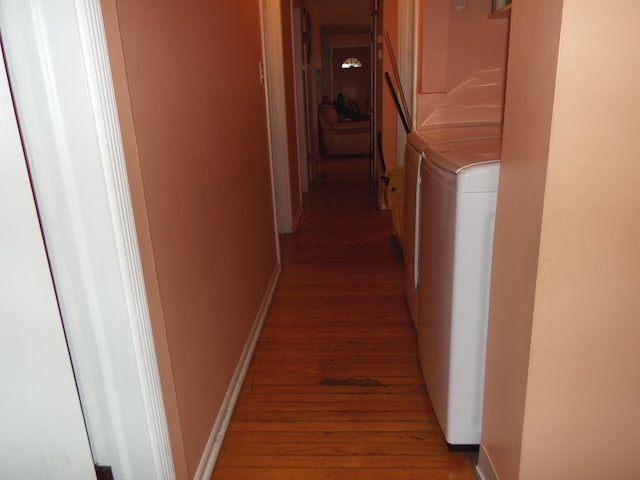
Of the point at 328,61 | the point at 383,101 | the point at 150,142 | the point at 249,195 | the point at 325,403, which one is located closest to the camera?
the point at 150,142

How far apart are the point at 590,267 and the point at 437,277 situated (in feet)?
1.74

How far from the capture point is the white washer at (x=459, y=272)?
44.5 inches

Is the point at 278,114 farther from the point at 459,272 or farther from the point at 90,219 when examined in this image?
the point at 90,219

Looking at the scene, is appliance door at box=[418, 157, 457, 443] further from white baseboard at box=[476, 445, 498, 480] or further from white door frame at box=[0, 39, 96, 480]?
white door frame at box=[0, 39, 96, 480]

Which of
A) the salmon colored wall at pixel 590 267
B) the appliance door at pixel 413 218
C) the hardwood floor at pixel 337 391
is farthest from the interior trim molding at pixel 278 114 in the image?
the salmon colored wall at pixel 590 267

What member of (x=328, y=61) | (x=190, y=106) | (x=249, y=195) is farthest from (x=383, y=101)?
(x=328, y=61)

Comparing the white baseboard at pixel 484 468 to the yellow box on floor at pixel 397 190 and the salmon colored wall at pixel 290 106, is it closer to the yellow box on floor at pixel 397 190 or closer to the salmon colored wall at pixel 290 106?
the yellow box on floor at pixel 397 190

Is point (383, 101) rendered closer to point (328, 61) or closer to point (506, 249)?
point (506, 249)

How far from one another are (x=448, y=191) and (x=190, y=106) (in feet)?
2.47

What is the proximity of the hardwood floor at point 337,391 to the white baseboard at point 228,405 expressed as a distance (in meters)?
0.03

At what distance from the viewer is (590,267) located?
0.87 meters

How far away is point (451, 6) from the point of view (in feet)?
7.00

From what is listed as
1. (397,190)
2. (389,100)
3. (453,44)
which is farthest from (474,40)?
(389,100)

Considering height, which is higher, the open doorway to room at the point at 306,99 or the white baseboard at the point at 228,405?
the open doorway to room at the point at 306,99
